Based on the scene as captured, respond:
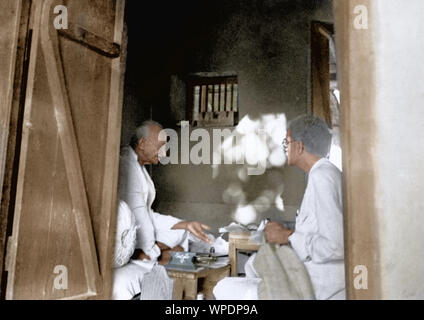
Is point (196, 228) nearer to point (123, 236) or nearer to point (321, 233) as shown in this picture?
point (123, 236)

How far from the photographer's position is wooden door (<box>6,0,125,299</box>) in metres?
2.09

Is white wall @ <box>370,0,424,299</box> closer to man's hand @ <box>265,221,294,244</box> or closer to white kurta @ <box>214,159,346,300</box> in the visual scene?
white kurta @ <box>214,159,346,300</box>

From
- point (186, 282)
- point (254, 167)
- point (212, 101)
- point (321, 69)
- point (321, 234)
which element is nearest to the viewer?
point (321, 234)

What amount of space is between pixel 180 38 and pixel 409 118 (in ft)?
15.5

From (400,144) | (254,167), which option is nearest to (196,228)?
(254,167)

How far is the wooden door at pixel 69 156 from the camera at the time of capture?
6.86 ft

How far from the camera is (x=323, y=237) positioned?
93.7 inches

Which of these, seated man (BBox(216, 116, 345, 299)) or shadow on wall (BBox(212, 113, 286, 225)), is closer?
seated man (BBox(216, 116, 345, 299))

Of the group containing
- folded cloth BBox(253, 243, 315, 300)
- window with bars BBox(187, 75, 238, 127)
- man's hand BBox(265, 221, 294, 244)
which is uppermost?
window with bars BBox(187, 75, 238, 127)

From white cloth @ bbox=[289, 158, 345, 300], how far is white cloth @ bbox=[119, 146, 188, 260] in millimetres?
1425

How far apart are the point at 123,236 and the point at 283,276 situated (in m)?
1.18

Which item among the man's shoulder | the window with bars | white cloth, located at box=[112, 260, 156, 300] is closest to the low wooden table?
white cloth, located at box=[112, 260, 156, 300]
